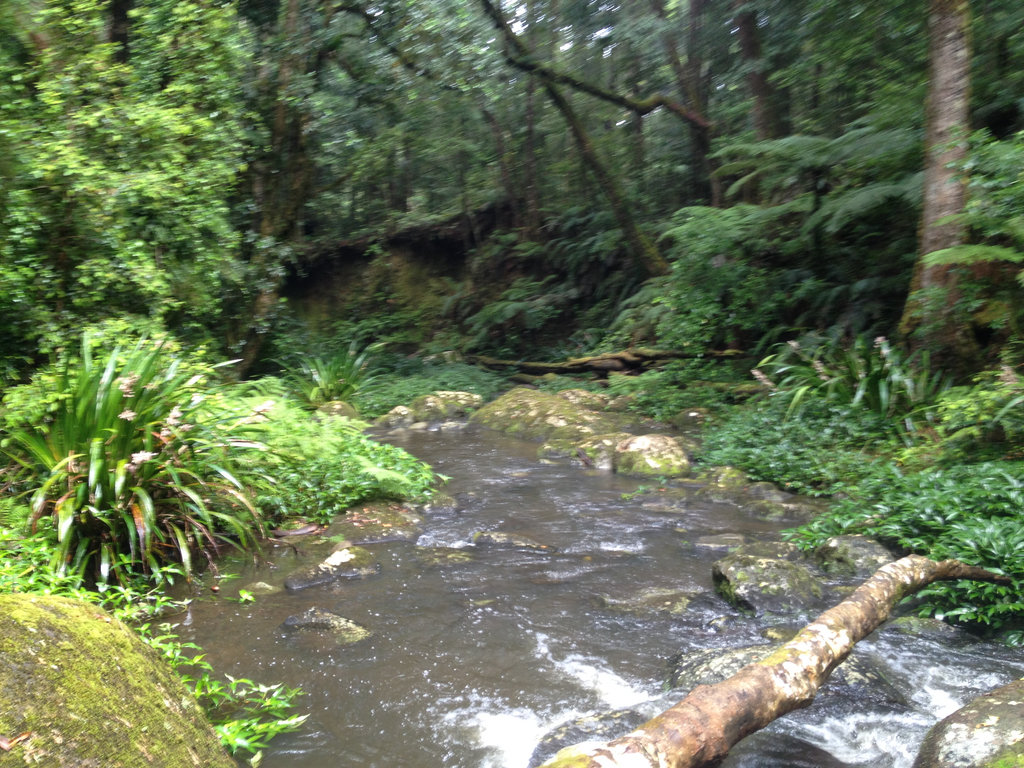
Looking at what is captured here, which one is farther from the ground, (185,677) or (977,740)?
(185,677)

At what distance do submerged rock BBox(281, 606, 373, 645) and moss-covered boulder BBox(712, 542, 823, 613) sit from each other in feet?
7.24

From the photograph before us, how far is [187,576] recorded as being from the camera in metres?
4.21

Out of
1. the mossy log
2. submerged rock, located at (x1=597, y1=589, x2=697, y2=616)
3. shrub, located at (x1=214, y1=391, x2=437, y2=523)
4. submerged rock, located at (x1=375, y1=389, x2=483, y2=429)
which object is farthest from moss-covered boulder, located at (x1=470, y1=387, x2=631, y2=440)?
submerged rock, located at (x1=597, y1=589, x2=697, y2=616)

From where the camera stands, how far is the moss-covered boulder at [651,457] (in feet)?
25.1

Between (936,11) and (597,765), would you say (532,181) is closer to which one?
(936,11)

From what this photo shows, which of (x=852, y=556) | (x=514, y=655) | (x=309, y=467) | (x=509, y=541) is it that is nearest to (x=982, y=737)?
(x=514, y=655)

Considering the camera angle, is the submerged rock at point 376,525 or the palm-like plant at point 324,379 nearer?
the submerged rock at point 376,525

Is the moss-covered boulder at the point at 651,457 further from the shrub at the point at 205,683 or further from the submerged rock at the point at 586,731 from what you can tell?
the shrub at the point at 205,683

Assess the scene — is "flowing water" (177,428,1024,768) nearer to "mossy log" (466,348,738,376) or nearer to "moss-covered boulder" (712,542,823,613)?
"moss-covered boulder" (712,542,823,613)

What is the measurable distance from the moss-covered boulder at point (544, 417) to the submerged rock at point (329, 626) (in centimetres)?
560

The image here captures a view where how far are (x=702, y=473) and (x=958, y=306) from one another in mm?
2935

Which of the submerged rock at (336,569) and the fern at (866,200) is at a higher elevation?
the fern at (866,200)

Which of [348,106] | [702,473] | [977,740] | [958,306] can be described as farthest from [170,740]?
[348,106]

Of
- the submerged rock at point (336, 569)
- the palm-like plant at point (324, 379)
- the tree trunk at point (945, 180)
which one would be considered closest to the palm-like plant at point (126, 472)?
the submerged rock at point (336, 569)
